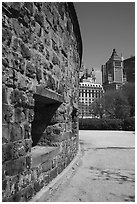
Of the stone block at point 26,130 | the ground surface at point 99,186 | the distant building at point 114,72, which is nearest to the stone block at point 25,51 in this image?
the stone block at point 26,130

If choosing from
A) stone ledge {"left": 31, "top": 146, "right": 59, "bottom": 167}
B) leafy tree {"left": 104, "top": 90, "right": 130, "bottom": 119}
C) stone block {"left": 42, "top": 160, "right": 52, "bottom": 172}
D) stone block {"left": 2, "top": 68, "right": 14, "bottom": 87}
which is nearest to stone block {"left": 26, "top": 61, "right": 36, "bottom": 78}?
stone block {"left": 2, "top": 68, "right": 14, "bottom": 87}

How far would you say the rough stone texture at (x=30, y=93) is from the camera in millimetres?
2043

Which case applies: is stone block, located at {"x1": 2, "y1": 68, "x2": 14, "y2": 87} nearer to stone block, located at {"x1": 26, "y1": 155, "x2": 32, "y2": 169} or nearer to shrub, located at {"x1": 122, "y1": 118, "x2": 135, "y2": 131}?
stone block, located at {"x1": 26, "y1": 155, "x2": 32, "y2": 169}

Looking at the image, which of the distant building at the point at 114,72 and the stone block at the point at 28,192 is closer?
the stone block at the point at 28,192

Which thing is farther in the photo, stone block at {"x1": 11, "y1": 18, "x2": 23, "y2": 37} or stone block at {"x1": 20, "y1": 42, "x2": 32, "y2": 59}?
stone block at {"x1": 20, "y1": 42, "x2": 32, "y2": 59}

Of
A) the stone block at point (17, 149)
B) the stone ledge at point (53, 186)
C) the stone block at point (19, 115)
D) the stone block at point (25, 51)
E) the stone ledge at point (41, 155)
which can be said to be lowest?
the stone ledge at point (53, 186)

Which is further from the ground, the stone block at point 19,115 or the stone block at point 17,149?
the stone block at point 19,115

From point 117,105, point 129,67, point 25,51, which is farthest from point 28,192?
point 129,67

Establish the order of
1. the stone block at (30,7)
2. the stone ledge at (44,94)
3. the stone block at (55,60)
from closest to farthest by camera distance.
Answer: the stone block at (30,7)
the stone ledge at (44,94)
the stone block at (55,60)

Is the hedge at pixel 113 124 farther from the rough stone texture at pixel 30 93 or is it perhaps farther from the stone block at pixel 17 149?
the stone block at pixel 17 149

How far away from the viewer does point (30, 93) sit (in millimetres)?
2506

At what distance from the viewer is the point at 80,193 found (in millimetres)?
3139

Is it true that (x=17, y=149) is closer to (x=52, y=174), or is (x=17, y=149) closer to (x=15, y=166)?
(x=15, y=166)

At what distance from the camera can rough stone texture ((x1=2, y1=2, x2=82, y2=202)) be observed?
2043 mm
